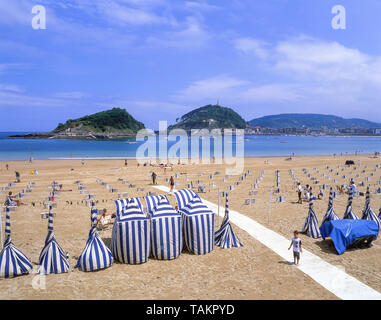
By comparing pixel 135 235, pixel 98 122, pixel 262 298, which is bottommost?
pixel 262 298

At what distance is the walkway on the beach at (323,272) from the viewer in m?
7.11

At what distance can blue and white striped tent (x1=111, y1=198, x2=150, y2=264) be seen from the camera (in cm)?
860

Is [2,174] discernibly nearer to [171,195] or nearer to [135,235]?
[171,195]

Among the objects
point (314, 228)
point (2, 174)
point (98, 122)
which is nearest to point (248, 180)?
point (314, 228)

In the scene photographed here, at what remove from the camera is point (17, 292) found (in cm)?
700

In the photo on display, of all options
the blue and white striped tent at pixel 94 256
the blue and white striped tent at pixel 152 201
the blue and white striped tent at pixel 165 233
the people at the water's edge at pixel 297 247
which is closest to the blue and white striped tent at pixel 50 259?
the blue and white striped tent at pixel 94 256

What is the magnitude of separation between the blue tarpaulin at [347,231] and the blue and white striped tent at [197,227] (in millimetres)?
3919

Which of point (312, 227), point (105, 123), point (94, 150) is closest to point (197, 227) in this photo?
point (312, 227)

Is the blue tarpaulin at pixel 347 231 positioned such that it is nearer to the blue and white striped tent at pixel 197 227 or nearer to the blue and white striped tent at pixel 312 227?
the blue and white striped tent at pixel 312 227

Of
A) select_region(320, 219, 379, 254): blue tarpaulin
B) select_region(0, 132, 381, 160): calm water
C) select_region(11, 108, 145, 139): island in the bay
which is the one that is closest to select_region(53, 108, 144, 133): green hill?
select_region(11, 108, 145, 139): island in the bay

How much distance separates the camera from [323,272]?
825 centimetres

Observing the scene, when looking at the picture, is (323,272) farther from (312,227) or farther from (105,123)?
(105,123)

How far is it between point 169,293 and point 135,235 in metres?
2.04

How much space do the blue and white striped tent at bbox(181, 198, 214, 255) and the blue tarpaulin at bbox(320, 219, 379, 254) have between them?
3.92m
